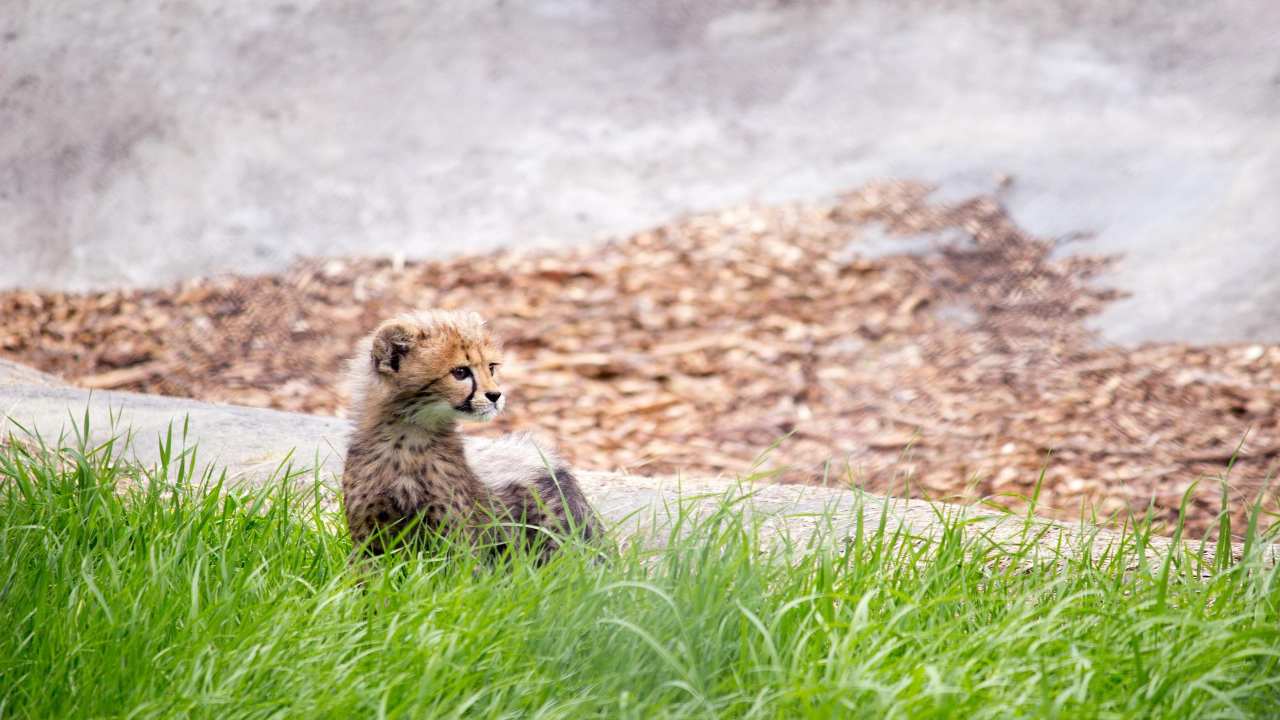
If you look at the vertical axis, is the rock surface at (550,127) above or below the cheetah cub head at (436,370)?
above

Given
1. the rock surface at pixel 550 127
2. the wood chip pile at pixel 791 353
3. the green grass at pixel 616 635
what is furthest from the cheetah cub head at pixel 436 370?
the rock surface at pixel 550 127

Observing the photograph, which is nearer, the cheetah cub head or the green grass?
the green grass

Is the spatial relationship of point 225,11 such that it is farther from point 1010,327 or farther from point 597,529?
point 597,529

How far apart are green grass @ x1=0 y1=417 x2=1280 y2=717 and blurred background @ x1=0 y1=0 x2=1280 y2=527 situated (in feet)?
8.75

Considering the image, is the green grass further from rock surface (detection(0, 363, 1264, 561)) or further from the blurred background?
the blurred background

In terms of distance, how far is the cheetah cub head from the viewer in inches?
136

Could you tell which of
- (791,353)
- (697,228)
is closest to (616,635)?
(791,353)

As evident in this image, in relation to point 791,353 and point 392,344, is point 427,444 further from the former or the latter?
point 791,353

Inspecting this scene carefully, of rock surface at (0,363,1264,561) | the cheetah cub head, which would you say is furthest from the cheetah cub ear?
rock surface at (0,363,1264,561)

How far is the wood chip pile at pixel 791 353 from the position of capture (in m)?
6.19

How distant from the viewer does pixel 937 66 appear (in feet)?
32.2

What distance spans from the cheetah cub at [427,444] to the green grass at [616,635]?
0.54 feet

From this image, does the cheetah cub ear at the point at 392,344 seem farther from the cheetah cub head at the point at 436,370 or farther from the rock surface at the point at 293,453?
the rock surface at the point at 293,453

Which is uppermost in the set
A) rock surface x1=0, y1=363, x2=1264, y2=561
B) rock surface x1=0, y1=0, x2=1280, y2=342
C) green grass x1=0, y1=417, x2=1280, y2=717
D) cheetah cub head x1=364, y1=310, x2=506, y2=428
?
rock surface x1=0, y1=0, x2=1280, y2=342
